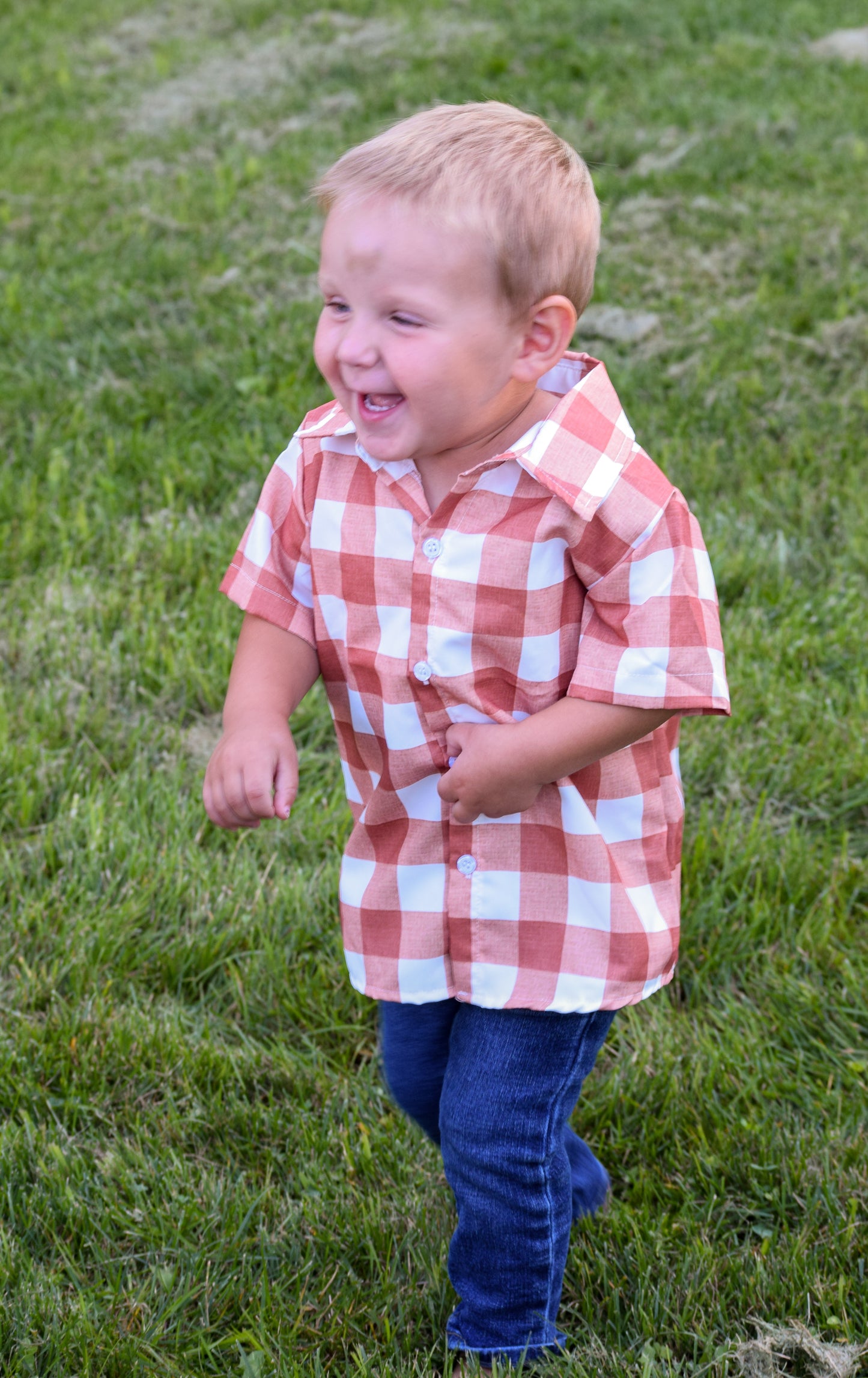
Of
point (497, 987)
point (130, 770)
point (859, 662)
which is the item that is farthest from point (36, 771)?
point (859, 662)

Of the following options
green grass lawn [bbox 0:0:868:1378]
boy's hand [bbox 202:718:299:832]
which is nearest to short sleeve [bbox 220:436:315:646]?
boy's hand [bbox 202:718:299:832]

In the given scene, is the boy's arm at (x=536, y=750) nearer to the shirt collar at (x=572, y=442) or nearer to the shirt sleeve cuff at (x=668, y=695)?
the shirt sleeve cuff at (x=668, y=695)

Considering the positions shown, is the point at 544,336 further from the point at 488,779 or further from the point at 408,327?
the point at 488,779

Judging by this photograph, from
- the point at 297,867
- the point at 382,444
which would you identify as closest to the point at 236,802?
the point at 382,444

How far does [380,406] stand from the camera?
5.21 feet

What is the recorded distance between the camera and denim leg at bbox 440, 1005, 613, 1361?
5.75 feet

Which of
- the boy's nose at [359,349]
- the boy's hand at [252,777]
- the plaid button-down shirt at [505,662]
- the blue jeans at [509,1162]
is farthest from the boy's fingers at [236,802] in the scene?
the boy's nose at [359,349]

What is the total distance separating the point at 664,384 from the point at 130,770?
246cm

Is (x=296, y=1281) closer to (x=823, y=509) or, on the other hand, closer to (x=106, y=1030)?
(x=106, y=1030)

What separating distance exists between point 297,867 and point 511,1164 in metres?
1.13

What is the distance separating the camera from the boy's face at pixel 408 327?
150cm

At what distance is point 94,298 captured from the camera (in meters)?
5.11

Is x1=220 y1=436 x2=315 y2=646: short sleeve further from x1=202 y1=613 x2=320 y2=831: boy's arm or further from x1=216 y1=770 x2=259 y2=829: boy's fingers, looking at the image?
x1=216 y1=770 x2=259 y2=829: boy's fingers

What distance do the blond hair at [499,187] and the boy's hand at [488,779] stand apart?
20.0 inches
